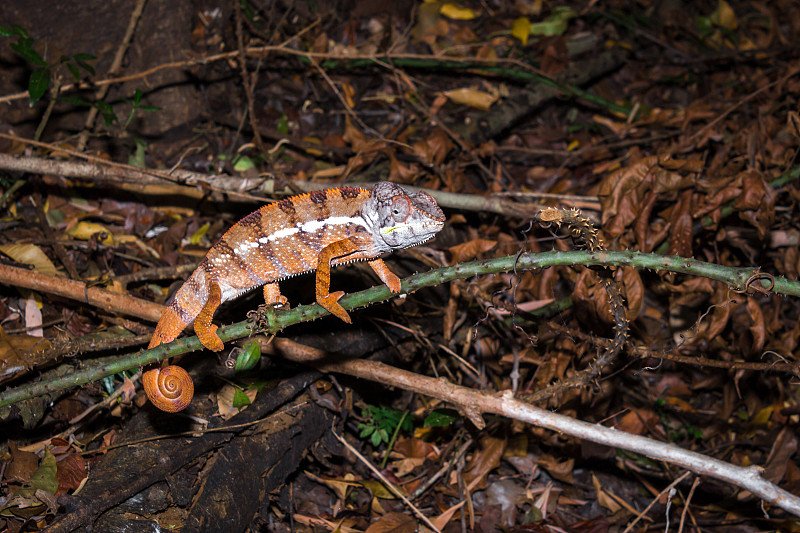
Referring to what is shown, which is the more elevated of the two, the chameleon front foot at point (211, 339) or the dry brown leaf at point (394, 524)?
the chameleon front foot at point (211, 339)

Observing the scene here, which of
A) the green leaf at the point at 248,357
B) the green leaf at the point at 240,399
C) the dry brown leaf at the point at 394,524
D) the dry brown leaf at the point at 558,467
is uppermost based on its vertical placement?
the green leaf at the point at 248,357

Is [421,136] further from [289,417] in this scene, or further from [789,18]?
[789,18]

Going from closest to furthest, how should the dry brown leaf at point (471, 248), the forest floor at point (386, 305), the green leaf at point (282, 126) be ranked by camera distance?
the forest floor at point (386, 305) → the dry brown leaf at point (471, 248) → the green leaf at point (282, 126)

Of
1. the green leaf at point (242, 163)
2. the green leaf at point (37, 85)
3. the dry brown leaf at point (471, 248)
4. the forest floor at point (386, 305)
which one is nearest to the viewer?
the forest floor at point (386, 305)

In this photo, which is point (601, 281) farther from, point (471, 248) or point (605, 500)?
point (605, 500)

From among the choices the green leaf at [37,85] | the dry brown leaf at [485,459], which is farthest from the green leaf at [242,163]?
the dry brown leaf at [485,459]

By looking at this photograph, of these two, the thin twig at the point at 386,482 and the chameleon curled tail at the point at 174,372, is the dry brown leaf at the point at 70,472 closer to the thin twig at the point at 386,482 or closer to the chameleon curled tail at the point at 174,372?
the chameleon curled tail at the point at 174,372

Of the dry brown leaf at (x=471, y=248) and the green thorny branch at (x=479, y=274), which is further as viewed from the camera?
the dry brown leaf at (x=471, y=248)
